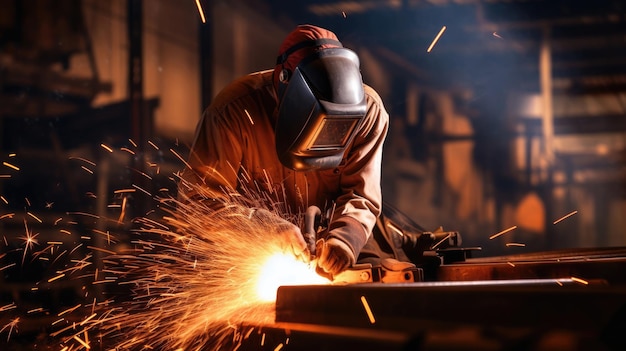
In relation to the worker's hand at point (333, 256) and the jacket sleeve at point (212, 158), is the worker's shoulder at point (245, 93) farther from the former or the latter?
the worker's hand at point (333, 256)

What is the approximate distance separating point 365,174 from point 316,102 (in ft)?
2.14

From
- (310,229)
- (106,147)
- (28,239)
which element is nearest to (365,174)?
(310,229)

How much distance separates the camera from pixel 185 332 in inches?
83.6

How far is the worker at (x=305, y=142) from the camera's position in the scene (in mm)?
2240

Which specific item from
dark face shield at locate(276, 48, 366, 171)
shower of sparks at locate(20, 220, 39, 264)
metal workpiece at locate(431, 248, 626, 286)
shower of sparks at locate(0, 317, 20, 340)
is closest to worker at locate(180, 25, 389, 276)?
dark face shield at locate(276, 48, 366, 171)

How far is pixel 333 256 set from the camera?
226cm

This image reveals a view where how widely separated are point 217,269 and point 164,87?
312cm

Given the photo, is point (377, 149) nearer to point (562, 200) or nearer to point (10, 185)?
point (10, 185)

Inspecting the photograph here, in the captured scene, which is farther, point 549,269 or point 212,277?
point 212,277

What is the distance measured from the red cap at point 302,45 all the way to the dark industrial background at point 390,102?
249cm

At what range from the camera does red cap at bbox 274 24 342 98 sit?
2350 millimetres

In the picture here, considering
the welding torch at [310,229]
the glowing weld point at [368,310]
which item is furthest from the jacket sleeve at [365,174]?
the glowing weld point at [368,310]

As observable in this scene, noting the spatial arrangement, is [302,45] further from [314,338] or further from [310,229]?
[314,338]

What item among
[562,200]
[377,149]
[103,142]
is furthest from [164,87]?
[562,200]
